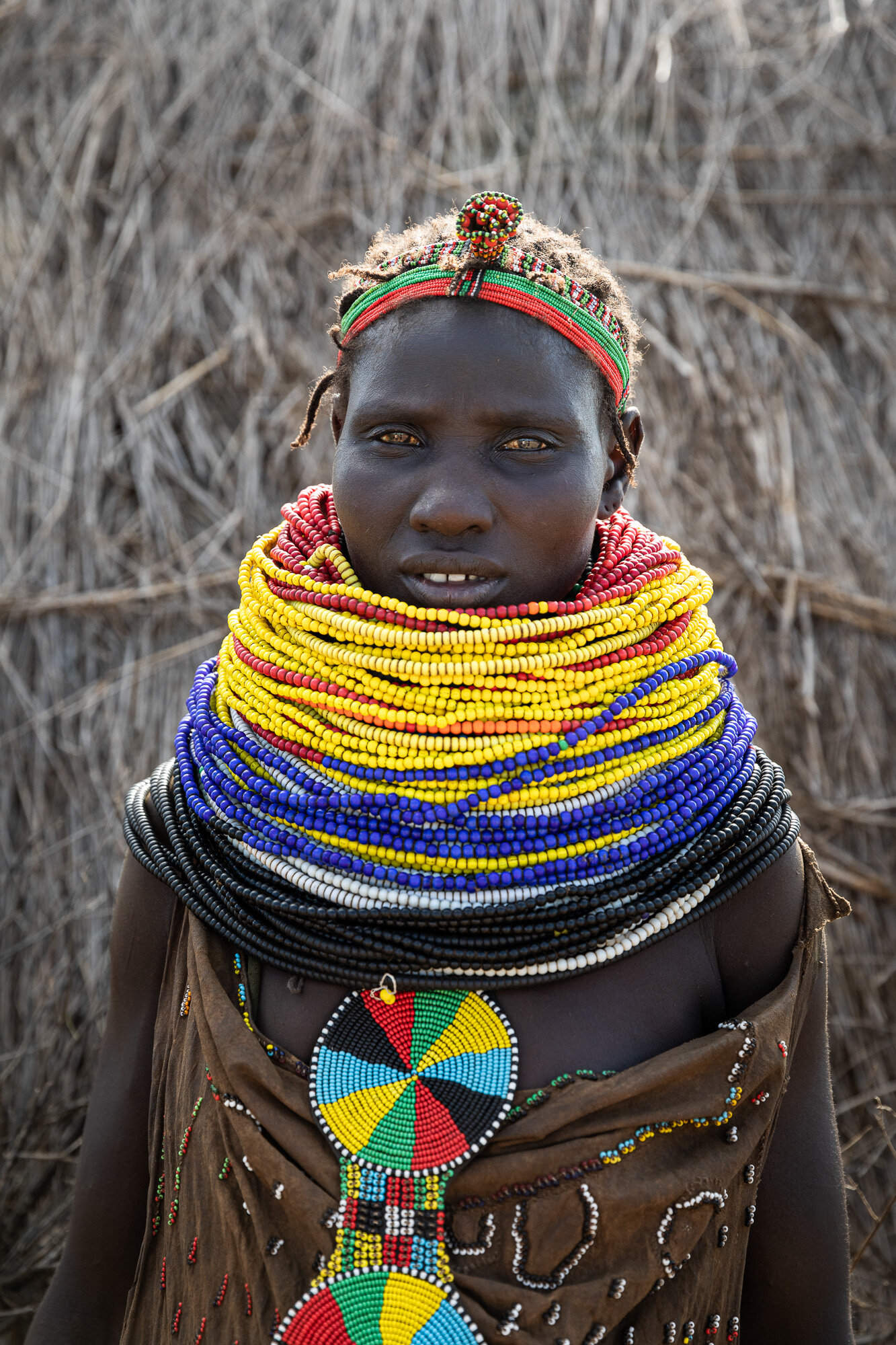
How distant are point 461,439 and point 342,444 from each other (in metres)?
0.18

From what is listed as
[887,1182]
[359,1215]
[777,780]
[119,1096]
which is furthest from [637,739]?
[887,1182]

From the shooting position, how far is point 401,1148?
127 cm

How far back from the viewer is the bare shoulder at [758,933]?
144 cm

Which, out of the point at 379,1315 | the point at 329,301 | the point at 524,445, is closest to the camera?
the point at 379,1315

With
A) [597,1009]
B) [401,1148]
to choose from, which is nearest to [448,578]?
[597,1009]

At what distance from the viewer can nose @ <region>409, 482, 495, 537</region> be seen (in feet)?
4.26

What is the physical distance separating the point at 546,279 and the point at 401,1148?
110 centimetres

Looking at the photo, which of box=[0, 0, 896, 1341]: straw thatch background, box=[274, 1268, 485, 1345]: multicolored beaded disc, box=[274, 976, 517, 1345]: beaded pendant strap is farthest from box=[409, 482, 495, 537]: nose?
box=[0, 0, 896, 1341]: straw thatch background

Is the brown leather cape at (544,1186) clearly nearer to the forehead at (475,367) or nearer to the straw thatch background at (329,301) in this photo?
the forehead at (475,367)

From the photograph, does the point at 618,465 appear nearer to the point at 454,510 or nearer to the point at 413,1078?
the point at 454,510

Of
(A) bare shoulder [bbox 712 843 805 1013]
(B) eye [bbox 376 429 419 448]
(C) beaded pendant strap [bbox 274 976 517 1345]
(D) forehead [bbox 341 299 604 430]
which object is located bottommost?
(C) beaded pendant strap [bbox 274 976 517 1345]

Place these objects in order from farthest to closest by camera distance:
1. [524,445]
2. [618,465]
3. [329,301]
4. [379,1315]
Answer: [329,301] → [618,465] → [524,445] → [379,1315]

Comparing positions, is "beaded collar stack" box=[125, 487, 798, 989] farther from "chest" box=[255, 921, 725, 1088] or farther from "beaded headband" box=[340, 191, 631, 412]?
"beaded headband" box=[340, 191, 631, 412]

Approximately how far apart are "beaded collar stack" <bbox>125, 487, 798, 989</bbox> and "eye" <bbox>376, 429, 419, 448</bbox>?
0.20m
